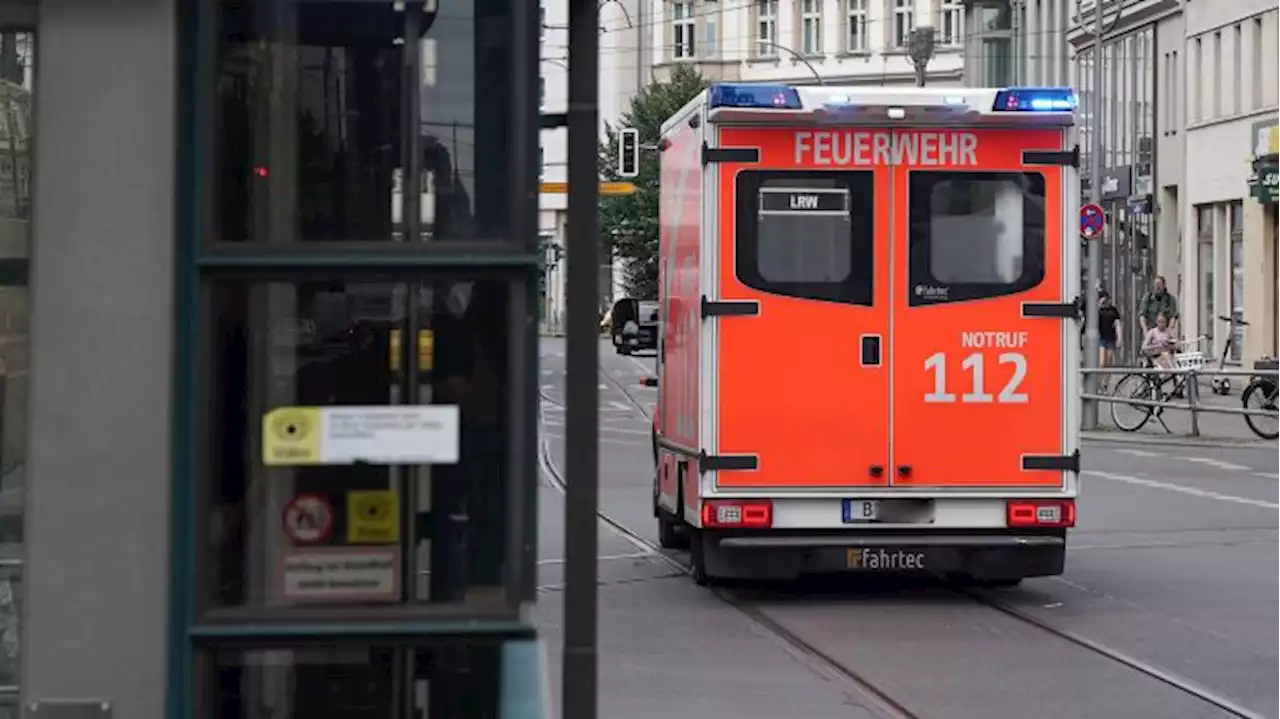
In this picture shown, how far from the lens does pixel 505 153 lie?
523 centimetres

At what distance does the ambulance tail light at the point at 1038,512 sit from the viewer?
13.2 metres

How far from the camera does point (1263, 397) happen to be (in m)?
29.2

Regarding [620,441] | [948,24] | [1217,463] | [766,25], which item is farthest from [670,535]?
[766,25]

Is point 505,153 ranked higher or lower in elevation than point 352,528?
higher

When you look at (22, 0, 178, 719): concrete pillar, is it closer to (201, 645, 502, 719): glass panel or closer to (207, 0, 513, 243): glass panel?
(207, 0, 513, 243): glass panel

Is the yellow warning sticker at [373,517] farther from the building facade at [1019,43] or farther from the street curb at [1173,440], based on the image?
the building facade at [1019,43]

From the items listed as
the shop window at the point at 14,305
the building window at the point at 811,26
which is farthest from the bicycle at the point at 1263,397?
the building window at the point at 811,26

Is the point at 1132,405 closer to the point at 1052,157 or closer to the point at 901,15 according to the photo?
the point at 1052,157

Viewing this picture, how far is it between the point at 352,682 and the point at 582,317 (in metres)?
0.99

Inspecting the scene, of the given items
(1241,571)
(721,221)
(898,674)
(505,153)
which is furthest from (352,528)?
(1241,571)

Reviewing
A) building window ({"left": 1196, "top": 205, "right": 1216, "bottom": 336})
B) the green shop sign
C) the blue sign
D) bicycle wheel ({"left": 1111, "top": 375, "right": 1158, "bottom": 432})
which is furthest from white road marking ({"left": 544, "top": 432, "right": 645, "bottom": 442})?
building window ({"left": 1196, "top": 205, "right": 1216, "bottom": 336})

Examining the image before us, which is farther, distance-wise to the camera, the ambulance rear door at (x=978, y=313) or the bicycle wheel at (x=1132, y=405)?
the bicycle wheel at (x=1132, y=405)

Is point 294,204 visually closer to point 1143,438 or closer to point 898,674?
point 898,674

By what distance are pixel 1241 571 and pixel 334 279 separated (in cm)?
1103
